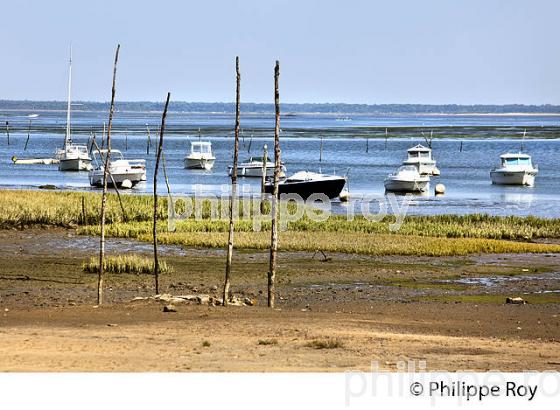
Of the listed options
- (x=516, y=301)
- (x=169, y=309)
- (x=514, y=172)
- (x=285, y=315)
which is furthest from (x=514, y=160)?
(x=169, y=309)

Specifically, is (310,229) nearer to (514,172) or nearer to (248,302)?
(248,302)

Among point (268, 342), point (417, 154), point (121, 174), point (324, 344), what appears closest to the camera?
point (324, 344)

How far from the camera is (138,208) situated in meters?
50.6

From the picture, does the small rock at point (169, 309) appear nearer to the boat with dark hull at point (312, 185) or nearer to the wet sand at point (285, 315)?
the wet sand at point (285, 315)

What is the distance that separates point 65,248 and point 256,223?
9180mm

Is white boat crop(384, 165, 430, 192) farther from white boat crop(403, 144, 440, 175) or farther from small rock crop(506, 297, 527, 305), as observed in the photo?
small rock crop(506, 297, 527, 305)

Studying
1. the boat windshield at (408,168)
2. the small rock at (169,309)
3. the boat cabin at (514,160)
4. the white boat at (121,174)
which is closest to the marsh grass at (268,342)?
the small rock at (169,309)

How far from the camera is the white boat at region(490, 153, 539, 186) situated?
8725 cm

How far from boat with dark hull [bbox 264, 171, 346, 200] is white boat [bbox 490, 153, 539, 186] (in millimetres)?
19836

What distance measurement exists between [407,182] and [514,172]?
36.7ft

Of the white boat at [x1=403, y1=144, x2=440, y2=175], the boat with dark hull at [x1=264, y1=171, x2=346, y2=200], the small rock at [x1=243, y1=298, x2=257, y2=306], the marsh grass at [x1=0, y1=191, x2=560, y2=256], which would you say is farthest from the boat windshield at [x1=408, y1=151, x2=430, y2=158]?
the small rock at [x1=243, y1=298, x2=257, y2=306]

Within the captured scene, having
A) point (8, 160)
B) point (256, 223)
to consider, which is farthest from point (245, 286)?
point (8, 160)

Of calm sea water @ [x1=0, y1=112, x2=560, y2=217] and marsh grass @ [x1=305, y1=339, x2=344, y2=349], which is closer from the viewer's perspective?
marsh grass @ [x1=305, y1=339, x2=344, y2=349]

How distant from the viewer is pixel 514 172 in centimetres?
8700
